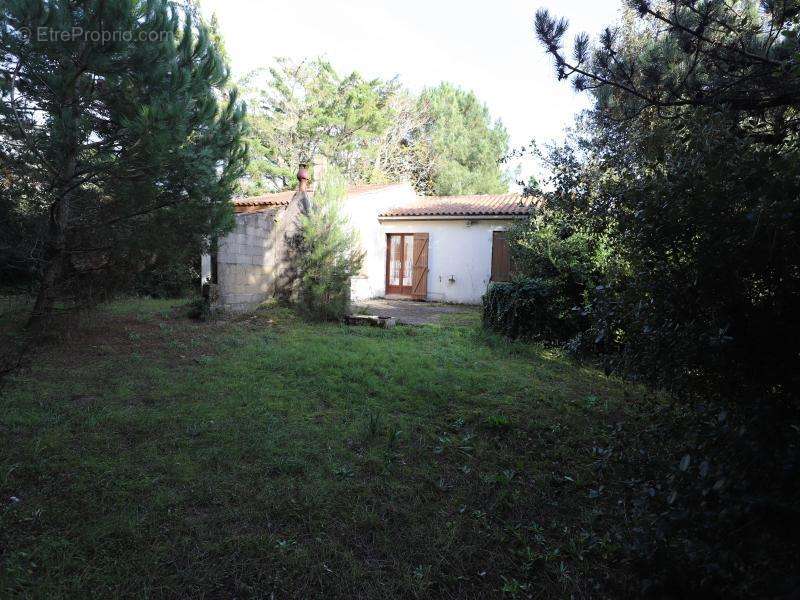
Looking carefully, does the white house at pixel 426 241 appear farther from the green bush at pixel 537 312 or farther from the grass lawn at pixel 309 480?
the grass lawn at pixel 309 480

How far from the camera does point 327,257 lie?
8859 mm

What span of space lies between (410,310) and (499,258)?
3149mm

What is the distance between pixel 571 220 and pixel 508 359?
1941 millimetres

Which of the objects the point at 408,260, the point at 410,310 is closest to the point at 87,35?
the point at 410,310

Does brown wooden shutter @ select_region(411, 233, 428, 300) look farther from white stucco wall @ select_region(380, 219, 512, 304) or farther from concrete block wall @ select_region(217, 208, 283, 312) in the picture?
concrete block wall @ select_region(217, 208, 283, 312)

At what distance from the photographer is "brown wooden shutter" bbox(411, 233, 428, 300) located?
13.7 m

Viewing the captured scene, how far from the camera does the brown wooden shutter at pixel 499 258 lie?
12.4 meters

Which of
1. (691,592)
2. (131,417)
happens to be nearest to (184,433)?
(131,417)

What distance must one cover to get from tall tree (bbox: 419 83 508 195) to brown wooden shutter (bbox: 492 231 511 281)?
39.6 feet

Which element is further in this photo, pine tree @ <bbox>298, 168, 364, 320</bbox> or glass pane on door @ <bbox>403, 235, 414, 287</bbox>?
glass pane on door @ <bbox>403, 235, 414, 287</bbox>

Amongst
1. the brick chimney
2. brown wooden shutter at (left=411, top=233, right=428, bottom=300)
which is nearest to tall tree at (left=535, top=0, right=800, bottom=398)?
the brick chimney

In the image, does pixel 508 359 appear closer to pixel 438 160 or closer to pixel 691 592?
pixel 691 592

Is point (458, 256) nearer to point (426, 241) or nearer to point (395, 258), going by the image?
point (426, 241)

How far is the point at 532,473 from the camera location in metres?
2.98
